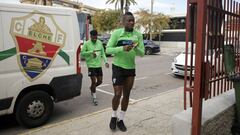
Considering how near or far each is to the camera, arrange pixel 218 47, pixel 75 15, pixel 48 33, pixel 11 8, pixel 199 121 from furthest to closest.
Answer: pixel 75 15
pixel 48 33
pixel 11 8
pixel 218 47
pixel 199 121

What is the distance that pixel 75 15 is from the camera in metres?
6.07

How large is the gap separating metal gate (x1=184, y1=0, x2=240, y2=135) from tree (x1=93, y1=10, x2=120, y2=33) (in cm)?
4441

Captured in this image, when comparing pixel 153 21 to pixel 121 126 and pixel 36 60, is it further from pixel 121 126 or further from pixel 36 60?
pixel 121 126

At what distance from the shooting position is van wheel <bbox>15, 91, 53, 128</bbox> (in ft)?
17.4

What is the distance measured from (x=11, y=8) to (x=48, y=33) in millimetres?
808

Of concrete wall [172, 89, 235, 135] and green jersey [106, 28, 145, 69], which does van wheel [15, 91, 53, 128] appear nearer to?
green jersey [106, 28, 145, 69]

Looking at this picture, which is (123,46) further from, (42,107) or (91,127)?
(42,107)

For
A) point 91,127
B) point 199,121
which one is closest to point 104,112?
point 91,127

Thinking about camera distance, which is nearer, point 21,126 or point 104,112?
point 21,126

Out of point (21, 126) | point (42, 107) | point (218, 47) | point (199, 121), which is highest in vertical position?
point (218, 47)

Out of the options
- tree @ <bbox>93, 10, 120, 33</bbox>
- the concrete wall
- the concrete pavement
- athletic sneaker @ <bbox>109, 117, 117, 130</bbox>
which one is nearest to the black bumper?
the concrete pavement

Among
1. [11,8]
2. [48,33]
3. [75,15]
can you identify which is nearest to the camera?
[11,8]

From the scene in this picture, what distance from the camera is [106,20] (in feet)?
162

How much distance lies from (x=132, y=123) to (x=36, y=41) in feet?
7.28
